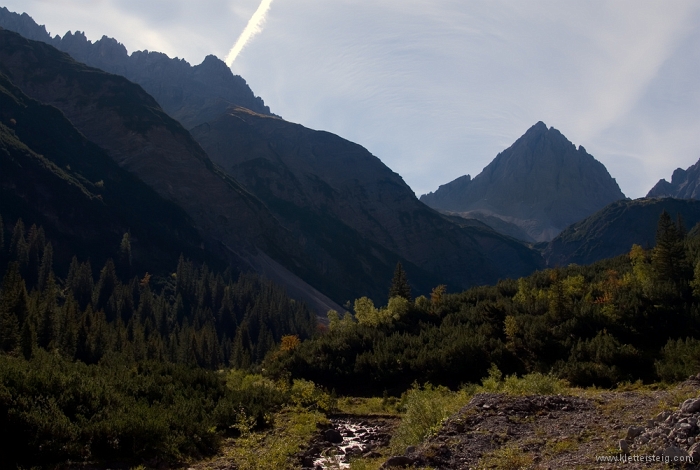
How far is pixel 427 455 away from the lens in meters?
17.1

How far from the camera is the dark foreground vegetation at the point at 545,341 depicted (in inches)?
1473

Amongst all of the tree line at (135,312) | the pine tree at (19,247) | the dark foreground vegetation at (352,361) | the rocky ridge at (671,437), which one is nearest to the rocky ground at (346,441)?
the dark foreground vegetation at (352,361)

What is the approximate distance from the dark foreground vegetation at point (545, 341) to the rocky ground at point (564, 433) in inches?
559

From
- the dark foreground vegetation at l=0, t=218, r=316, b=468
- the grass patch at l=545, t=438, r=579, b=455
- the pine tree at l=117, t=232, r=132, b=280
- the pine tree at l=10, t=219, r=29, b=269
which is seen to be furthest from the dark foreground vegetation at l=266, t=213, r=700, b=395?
the pine tree at l=117, t=232, r=132, b=280

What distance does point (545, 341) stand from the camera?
44688mm

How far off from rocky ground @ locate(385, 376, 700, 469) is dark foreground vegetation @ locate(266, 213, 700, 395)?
14.2 m

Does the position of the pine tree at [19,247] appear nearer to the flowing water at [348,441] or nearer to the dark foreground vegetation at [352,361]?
the dark foreground vegetation at [352,361]

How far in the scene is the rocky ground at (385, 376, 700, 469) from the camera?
45.7ft

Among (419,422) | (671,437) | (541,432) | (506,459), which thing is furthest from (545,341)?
(671,437)

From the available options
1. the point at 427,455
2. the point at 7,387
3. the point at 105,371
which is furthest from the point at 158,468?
the point at 105,371

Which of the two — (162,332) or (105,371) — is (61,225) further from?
(105,371)

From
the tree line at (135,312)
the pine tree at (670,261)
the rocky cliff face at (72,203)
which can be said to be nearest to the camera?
the pine tree at (670,261)

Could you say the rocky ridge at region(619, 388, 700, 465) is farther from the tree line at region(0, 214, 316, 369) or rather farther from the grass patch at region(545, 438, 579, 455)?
the tree line at region(0, 214, 316, 369)

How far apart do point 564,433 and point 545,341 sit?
28536 mm
